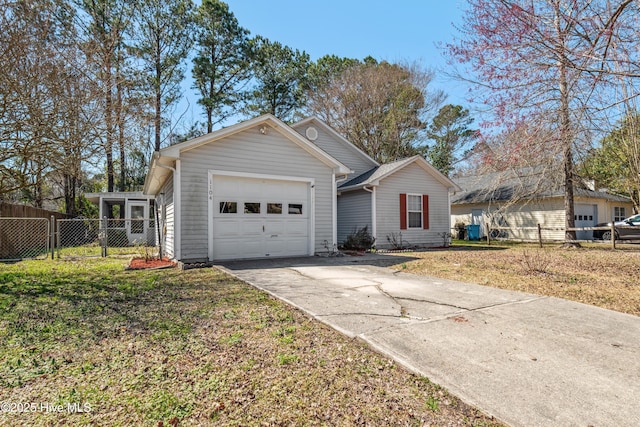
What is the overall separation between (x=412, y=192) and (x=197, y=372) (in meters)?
12.7

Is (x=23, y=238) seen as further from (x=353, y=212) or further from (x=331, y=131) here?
(x=331, y=131)

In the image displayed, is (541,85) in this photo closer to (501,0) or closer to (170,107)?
(501,0)

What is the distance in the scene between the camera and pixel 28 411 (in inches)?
86.6

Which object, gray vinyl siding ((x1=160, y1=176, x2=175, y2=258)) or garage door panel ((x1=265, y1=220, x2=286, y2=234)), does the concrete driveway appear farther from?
gray vinyl siding ((x1=160, y1=176, x2=175, y2=258))

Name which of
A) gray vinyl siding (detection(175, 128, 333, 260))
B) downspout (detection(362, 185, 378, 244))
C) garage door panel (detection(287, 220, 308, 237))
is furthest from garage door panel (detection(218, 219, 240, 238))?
downspout (detection(362, 185, 378, 244))

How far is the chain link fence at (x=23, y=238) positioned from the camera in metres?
10.9

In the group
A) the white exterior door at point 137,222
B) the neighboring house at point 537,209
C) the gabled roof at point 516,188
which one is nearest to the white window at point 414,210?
the gabled roof at point 516,188

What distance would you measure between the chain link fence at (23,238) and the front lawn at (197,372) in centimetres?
839

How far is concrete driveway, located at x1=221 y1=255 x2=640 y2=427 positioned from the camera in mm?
2219

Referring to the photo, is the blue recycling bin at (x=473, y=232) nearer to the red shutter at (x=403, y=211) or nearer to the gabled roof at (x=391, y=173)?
the gabled roof at (x=391, y=173)

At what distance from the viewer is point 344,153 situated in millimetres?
17109

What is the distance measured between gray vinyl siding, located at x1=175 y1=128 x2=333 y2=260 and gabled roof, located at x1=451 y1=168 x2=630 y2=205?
712cm

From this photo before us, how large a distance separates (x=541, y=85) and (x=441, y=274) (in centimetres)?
394

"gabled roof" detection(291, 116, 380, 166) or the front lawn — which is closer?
the front lawn
